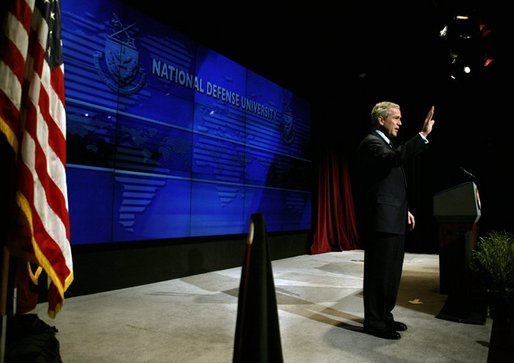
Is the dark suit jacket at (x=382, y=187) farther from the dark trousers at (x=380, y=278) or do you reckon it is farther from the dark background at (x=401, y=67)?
the dark background at (x=401, y=67)

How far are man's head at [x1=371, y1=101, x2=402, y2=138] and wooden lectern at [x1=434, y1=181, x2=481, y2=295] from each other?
0.81 m

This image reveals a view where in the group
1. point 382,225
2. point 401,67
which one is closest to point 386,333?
point 382,225

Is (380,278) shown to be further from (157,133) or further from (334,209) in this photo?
(334,209)

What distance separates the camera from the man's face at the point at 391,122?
2482mm

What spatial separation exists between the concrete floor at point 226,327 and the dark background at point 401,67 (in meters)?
2.70

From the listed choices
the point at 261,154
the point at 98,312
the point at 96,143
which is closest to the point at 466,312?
the point at 98,312

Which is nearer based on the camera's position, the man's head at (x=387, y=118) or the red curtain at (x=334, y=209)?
the man's head at (x=387, y=118)

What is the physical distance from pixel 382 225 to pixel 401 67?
15.1ft

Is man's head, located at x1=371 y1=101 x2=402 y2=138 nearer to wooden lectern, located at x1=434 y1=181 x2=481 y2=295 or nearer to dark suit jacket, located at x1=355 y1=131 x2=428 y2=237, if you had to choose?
dark suit jacket, located at x1=355 y1=131 x2=428 y2=237

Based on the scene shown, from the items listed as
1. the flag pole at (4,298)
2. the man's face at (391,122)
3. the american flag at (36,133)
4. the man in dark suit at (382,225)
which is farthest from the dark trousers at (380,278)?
the flag pole at (4,298)

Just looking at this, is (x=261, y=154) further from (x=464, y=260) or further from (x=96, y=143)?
(x=464, y=260)

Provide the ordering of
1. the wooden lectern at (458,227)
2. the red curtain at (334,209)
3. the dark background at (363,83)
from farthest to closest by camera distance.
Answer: the red curtain at (334,209) < the dark background at (363,83) < the wooden lectern at (458,227)

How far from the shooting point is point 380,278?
→ 2365 mm

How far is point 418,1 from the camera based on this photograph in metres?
4.77
